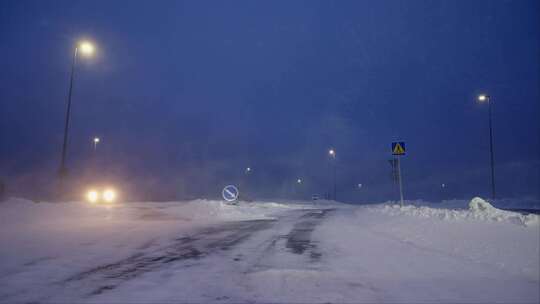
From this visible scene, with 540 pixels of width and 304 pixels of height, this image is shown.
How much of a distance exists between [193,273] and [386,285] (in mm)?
3216

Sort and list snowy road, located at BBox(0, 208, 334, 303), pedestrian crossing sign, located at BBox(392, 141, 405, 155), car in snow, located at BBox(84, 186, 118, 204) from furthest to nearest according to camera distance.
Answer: car in snow, located at BBox(84, 186, 118, 204) → pedestrian crossing sign, located at BBox(392, 141, 405, 155) → snowy road, located at BBox(0, 208, 334, 303)

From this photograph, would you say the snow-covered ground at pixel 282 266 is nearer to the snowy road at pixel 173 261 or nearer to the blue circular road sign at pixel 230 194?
the snowy road at pixel 173 261

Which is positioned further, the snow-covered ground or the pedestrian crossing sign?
the pedestrian crossing sign

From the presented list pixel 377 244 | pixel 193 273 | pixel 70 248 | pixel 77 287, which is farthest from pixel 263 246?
pixel 77 287

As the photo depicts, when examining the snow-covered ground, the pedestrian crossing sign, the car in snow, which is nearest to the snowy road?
the snow-covered ground

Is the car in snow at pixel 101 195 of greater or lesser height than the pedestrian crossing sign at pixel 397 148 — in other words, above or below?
below

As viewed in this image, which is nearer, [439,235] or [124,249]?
[124,249]

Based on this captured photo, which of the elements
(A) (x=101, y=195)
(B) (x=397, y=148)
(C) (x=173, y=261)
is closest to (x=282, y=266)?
(C) (x=173, y=261)

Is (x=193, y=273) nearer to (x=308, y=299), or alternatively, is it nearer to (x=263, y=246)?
(x=308, y=299)

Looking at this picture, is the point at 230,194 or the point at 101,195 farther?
the point at 101,195

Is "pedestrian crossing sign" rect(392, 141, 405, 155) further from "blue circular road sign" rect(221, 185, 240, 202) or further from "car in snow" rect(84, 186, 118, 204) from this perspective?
"car in snow" rect(84, 186, 118, 204)

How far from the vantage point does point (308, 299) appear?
504cm

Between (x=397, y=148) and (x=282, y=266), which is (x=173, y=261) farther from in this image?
(x=397, y=148)

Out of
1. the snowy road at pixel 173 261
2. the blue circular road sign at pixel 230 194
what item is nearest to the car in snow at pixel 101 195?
the blue circular road sign at pixel 230 194
